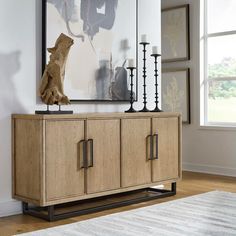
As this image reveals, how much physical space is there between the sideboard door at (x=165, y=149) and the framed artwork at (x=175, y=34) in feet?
6.43

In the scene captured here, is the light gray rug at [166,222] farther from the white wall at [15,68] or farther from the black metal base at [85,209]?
the white wall at [15,68]

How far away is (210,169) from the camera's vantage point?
599 cm

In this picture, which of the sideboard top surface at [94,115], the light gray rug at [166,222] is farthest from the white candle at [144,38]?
the light gray rug at [166,222]

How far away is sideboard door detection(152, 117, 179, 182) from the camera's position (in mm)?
4332

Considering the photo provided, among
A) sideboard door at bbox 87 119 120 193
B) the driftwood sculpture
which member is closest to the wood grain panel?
the driftwood sculpture

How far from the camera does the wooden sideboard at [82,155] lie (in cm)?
346

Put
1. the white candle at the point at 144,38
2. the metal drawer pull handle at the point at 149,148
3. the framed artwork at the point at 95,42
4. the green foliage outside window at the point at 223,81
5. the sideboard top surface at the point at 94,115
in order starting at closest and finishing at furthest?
the sideboard top surface at the point at 94,115 → the framed artwork at the point at 95,42 → the metal drawer pull handle at the point at 149,148 → the white candle at the point at 144,38 → the green foliage outside window at the point at 223,81

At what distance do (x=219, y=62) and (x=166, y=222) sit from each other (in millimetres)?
3204

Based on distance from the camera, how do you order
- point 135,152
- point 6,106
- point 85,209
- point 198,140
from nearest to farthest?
1. point 6,106
2. point 85,209
3. point 135,152
4. point 198,140

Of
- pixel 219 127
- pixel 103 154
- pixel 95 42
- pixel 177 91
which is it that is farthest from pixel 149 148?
pixel 177 91

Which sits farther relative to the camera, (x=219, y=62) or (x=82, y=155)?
(x=219, y=62)

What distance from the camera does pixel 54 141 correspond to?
349 cm

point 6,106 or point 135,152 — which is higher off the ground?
point 6,106

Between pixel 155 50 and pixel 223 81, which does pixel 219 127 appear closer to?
pixel 223 81
